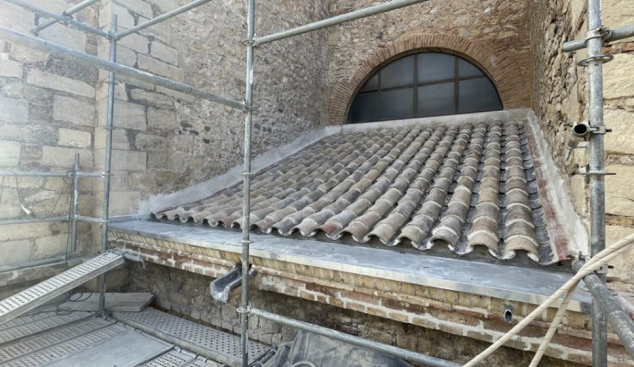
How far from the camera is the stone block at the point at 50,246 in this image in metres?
2.99

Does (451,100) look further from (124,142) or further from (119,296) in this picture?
(119,296)

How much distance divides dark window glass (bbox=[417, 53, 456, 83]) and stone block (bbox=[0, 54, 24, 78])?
6.09m

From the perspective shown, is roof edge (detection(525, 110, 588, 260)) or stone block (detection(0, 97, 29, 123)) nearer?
roof edge (detection(525, 110, 588, 260))

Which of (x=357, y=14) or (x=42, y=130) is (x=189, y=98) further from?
(x=357, y=14)

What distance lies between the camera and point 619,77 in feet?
5.02

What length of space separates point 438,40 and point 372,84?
5.01ft

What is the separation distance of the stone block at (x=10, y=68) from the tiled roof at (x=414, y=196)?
1.84 metres

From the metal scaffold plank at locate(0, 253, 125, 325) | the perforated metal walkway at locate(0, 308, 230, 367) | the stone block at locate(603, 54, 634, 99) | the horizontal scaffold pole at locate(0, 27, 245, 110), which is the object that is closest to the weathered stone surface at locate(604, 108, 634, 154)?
the stone block at locate(603, 54, 634, 99)

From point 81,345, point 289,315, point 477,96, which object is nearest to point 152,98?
point 81,345

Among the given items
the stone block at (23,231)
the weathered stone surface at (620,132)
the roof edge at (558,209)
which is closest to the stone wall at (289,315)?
the roof edge at (558,209)

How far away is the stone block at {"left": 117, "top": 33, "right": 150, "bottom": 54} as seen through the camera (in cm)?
343

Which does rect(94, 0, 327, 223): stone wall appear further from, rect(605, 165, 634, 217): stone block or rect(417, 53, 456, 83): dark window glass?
rect(605, 165, 634, 217): stone block

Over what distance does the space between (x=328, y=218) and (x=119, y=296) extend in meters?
2.47

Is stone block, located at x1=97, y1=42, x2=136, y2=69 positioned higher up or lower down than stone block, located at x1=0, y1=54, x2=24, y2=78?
higher up
